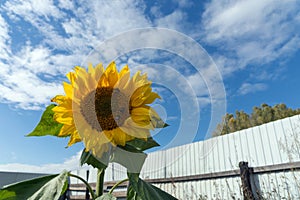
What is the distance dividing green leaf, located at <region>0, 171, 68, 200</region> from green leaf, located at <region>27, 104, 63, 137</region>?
66mm

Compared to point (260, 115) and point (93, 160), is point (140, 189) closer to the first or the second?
point (93, 160)

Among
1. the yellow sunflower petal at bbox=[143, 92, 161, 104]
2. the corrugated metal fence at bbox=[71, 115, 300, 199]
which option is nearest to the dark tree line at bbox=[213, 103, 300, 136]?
the corrugated metal fence at bbox=[71, 115, 300, 199]

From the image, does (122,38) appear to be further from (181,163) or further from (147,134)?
(181,163)

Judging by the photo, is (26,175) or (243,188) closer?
(243,188)

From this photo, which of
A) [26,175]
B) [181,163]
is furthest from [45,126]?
[26,175]

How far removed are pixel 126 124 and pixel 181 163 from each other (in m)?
4.17

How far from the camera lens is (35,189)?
1.20 feet

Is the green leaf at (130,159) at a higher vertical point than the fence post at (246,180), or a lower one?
lower

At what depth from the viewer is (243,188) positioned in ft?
10.1

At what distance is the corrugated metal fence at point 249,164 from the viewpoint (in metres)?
2.93

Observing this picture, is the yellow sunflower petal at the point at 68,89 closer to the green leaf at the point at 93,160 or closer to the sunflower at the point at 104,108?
the sunflower at the point at 104,108

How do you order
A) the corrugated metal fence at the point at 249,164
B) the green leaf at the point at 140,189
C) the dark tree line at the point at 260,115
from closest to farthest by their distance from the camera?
the green leaf at the point at 140,189
the corrugated metal fence at the point at 249,164
the dark tree line at the point at 260,115

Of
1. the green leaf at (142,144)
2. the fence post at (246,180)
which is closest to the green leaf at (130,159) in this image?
the green leaf at (142,144)

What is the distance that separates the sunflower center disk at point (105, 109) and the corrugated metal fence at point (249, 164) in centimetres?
219
